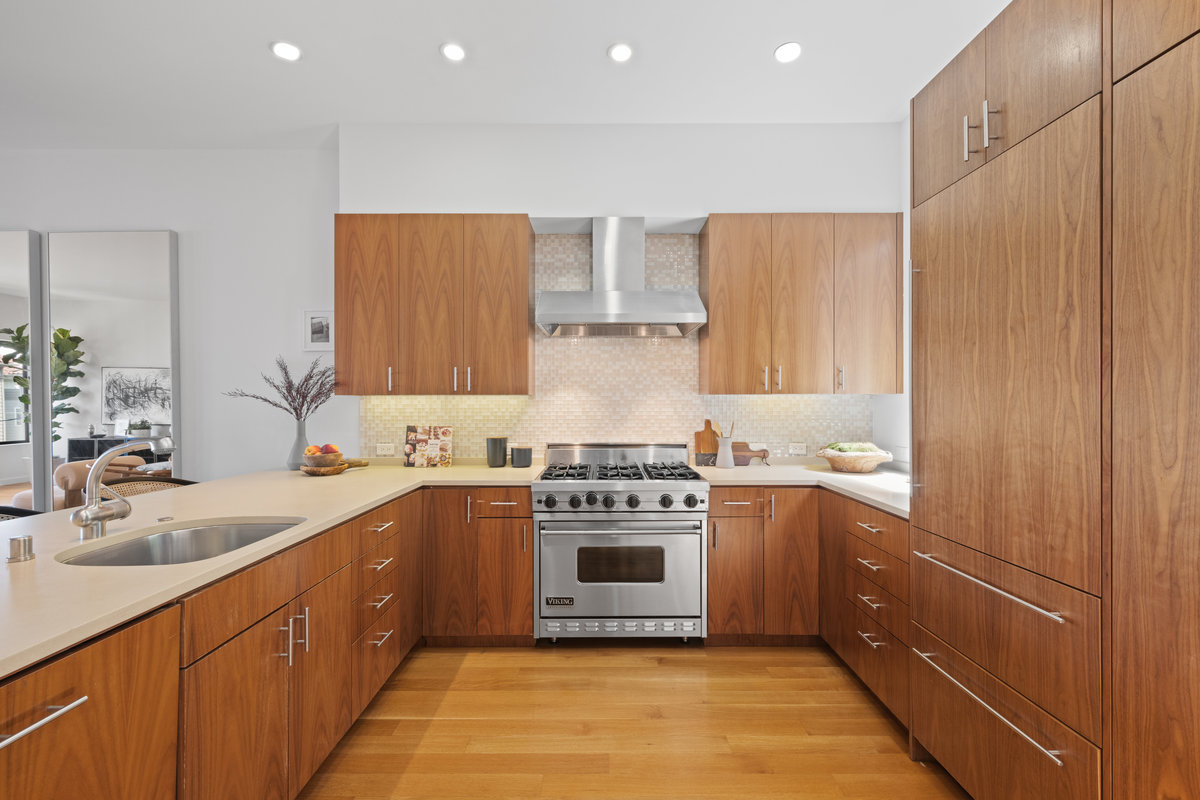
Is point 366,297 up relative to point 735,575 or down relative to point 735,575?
up

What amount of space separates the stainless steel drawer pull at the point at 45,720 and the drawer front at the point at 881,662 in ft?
7.78

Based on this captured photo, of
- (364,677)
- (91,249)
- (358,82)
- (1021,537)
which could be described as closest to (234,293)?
(91,249)

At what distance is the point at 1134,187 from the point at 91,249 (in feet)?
16.0

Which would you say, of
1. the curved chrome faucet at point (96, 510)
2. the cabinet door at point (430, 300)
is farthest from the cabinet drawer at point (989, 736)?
the cabinet door at point (430, 300)

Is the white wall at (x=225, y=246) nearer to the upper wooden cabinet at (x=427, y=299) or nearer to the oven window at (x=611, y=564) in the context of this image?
the upper wooden cabinet at (x=427, y=299)

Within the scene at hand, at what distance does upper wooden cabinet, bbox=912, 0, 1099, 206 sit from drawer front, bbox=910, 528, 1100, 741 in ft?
3.84

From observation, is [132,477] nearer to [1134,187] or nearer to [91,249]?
[91,249]

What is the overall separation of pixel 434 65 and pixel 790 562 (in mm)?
3071

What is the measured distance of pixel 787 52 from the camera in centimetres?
263

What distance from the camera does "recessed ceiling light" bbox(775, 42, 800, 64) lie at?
259 cm

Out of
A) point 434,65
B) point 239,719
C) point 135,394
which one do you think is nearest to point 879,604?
point 239,719

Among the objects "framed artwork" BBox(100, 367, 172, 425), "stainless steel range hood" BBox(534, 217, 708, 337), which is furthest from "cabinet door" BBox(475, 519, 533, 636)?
"framed artwork" BBox(100, 367, 172, 425)

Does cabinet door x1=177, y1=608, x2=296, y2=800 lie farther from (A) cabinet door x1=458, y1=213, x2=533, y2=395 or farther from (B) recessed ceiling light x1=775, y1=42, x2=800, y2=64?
(B) recessed ceiling light x1=775, y1=42, x2=800, y2=64

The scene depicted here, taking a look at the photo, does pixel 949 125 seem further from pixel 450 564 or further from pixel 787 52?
pixel 450 564
